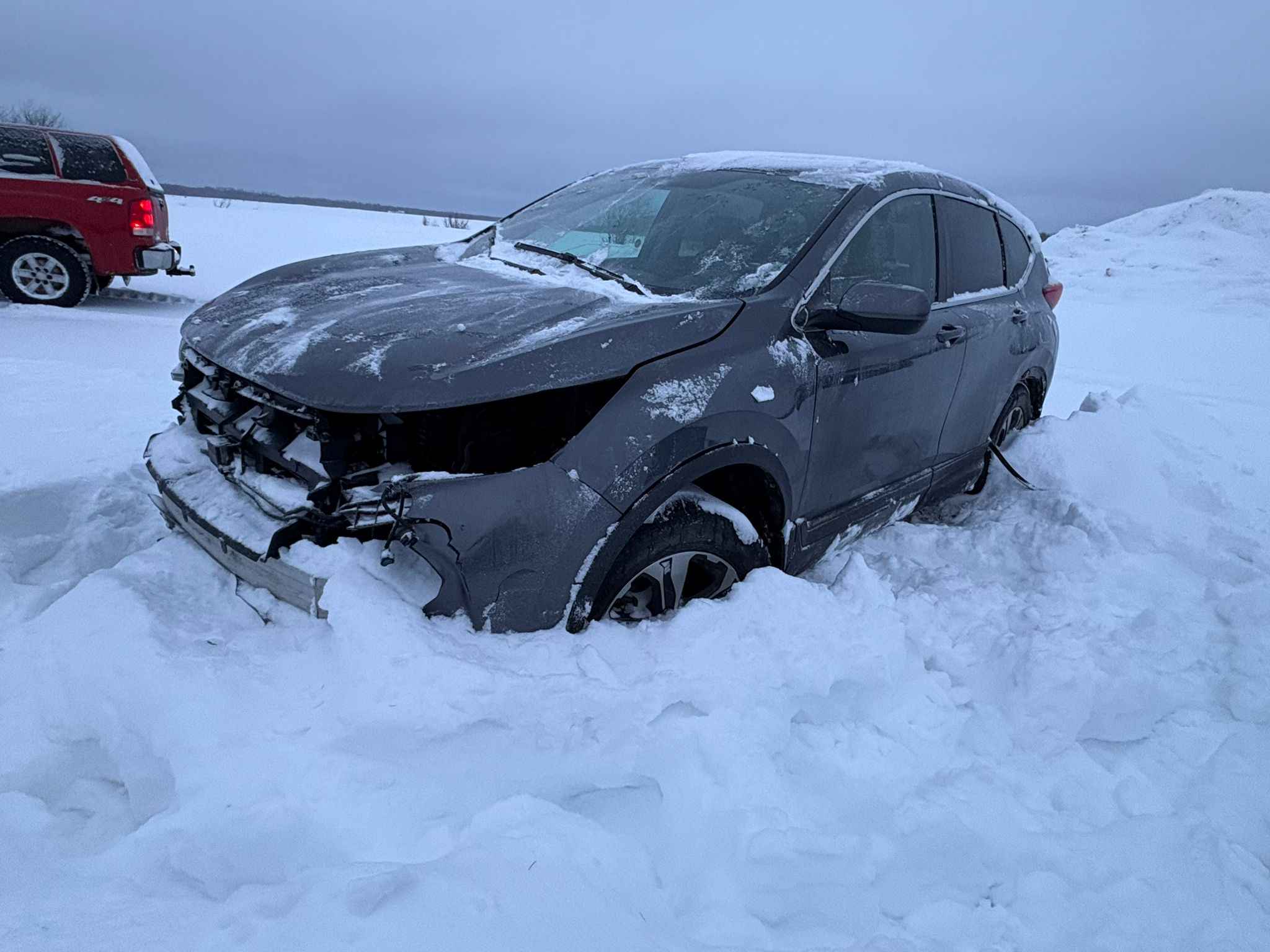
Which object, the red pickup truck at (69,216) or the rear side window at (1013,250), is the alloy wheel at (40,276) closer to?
the red pickup truck at (69,216)

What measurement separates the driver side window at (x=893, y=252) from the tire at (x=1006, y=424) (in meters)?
1.29

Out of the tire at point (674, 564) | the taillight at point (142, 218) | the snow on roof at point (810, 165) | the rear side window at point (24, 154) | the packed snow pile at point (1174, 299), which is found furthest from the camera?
the packed snow pile at point (1174, 299)

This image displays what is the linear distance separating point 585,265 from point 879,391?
1205 mm

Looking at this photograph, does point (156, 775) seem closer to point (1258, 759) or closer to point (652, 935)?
point (652, 935)

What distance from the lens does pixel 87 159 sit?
27.4 feet

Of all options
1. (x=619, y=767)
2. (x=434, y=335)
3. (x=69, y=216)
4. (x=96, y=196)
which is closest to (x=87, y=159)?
(x=96, y=196)

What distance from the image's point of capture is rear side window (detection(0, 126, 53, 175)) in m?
8.06

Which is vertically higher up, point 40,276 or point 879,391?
point 879,391

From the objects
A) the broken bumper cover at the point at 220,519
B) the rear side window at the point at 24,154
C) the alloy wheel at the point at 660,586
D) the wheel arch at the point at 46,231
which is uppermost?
the rear side window at the point at 24,154

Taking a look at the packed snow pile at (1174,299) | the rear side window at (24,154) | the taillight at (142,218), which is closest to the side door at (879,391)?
the packed snow pile at (1174,299)

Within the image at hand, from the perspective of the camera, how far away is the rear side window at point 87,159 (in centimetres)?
825

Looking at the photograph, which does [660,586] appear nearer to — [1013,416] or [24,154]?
[1013,416]

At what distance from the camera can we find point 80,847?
1.74m

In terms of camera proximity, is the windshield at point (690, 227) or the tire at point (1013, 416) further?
the tire at point (1013, 416)
